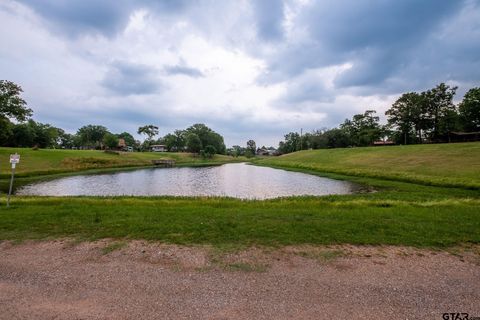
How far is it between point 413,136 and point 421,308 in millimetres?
98347

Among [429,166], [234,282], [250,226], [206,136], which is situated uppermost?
[206,136]

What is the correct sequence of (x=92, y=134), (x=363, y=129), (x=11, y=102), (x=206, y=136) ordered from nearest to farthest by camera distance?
(x=11, y=102), (x=363, y=129), (x=92, y=134), (x=206, y=136)

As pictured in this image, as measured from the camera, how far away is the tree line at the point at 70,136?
52406 millimetres

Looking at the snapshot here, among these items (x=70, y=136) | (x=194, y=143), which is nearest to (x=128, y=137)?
(x=70, y=136)

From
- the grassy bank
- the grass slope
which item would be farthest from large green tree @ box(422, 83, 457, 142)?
the grassy bank

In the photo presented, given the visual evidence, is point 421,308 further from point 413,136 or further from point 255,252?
point 413,136

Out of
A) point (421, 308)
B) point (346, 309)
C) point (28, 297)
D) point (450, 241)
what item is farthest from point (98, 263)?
point (450, 241)

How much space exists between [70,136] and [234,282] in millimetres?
186511

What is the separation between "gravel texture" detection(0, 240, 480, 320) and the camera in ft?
13.8

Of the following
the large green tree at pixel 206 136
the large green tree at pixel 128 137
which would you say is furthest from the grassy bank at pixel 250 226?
the large green tree at pixel 128 137

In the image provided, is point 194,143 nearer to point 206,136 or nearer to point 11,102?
point 206,136

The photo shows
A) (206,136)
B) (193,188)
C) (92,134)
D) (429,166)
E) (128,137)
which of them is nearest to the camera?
(193,188)

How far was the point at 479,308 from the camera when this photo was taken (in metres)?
4.28

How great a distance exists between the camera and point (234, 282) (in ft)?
16.9
